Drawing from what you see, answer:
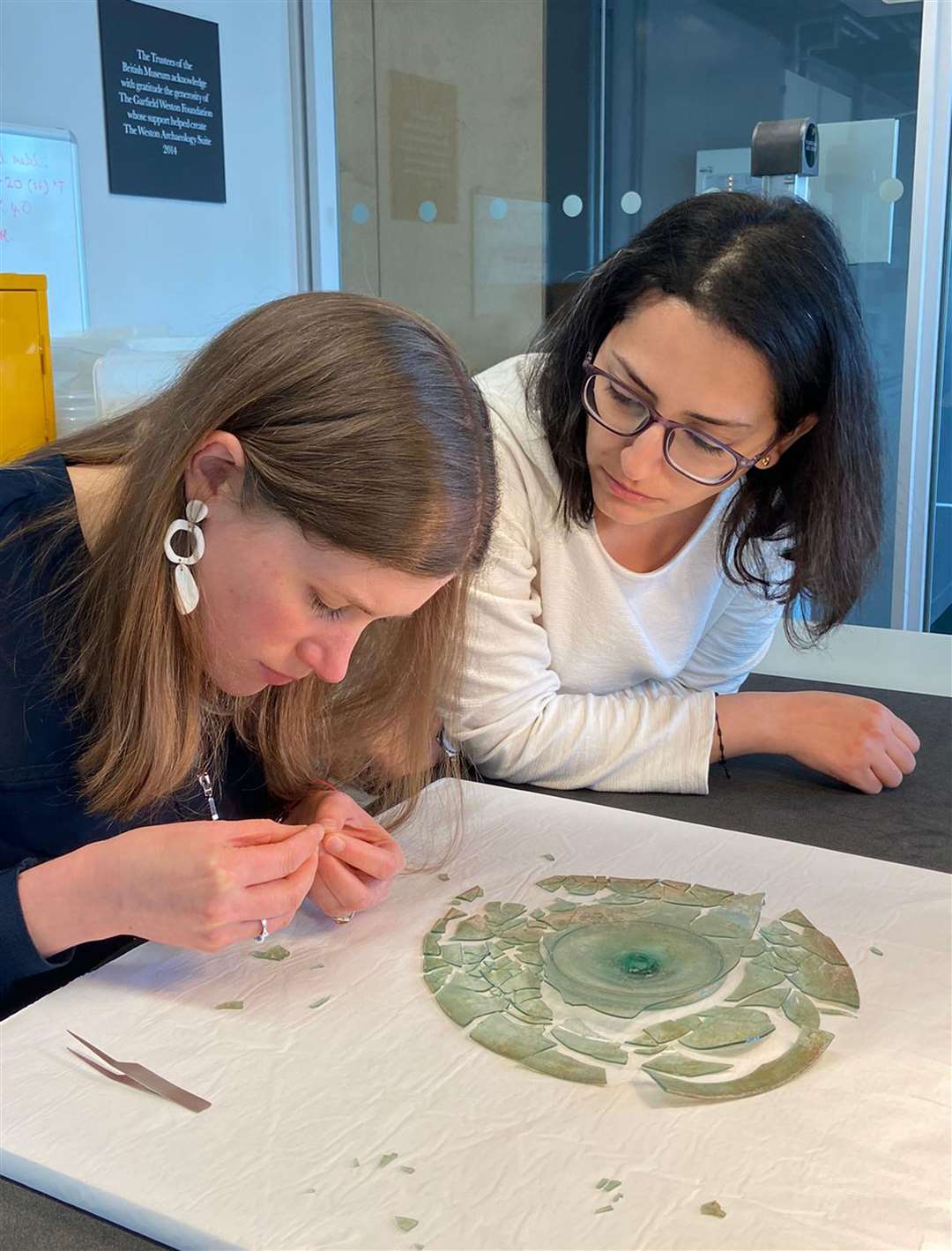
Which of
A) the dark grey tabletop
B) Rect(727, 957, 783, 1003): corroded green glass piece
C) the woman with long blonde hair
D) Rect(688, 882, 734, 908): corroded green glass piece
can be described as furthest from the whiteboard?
Rect(727, 957, 783, 1003): corroded green glass piece

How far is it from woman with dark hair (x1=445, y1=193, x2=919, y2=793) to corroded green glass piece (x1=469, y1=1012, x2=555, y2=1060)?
44 cm

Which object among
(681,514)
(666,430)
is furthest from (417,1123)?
(681,514)

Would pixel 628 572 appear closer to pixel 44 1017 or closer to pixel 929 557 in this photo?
pixel 44 1017

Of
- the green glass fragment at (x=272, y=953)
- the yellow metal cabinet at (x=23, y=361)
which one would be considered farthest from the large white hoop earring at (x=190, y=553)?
the yellow metal cabinet at (x=23, y=361)

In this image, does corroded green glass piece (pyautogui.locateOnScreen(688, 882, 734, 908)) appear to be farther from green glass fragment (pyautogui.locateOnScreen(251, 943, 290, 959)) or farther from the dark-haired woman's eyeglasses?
the dark-haired woman's eyeglasses

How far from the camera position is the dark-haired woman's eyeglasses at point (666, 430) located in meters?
1.20

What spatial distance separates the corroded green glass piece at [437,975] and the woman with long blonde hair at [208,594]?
96 millimetres

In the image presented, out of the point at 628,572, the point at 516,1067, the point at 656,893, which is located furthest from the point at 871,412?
the point at 516,1067

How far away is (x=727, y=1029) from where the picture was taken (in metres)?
0.77

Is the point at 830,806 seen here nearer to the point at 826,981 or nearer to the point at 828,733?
the point at 828,733

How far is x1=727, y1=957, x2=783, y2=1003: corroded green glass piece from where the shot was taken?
2.67 ft

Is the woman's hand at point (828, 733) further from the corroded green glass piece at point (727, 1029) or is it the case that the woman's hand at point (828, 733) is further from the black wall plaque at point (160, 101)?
the black wall plaque at point (160, 101)

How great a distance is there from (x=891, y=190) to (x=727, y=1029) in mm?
2507

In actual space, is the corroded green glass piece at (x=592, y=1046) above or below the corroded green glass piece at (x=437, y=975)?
below
